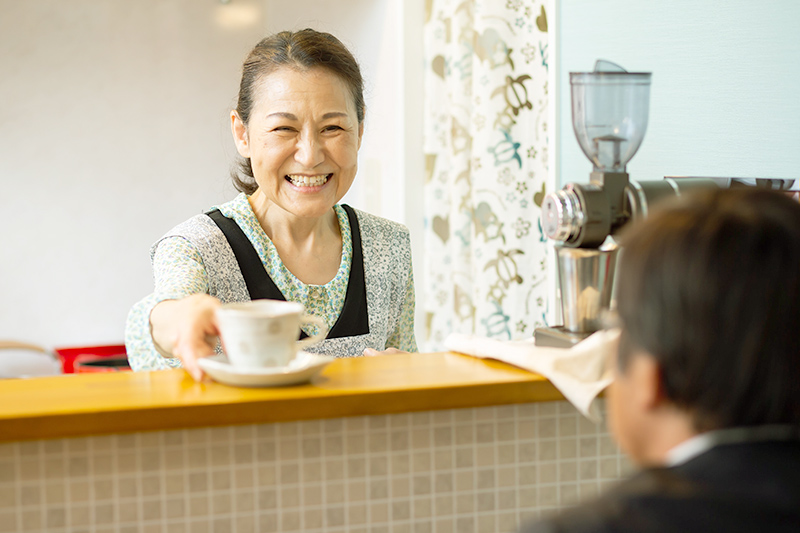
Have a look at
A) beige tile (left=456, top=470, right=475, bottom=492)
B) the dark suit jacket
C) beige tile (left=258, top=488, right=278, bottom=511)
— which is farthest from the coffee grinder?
the dark suit jacket

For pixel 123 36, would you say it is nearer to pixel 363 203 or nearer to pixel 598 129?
pixel 363 203

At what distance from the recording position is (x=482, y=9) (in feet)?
10.1

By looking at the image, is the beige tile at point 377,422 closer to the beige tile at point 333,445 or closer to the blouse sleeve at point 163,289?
the beige tile at point 333,445

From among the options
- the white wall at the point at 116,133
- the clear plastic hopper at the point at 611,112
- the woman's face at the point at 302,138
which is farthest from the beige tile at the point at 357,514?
the white wall at the point at 116,133

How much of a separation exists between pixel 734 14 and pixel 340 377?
1763 millimetres

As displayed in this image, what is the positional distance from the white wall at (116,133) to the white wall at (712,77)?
159cm

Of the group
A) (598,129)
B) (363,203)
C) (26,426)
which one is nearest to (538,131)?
(363,203)

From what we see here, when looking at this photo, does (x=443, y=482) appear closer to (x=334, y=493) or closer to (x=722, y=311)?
(x=334, y=493)

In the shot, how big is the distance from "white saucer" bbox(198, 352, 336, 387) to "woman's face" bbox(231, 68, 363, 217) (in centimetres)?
84

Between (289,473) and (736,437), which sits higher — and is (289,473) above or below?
below

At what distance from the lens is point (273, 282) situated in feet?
5.59

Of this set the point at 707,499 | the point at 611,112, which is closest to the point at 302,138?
the point at 611,112

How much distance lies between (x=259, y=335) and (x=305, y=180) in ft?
2.88

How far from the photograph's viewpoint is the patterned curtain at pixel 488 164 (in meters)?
3.00
